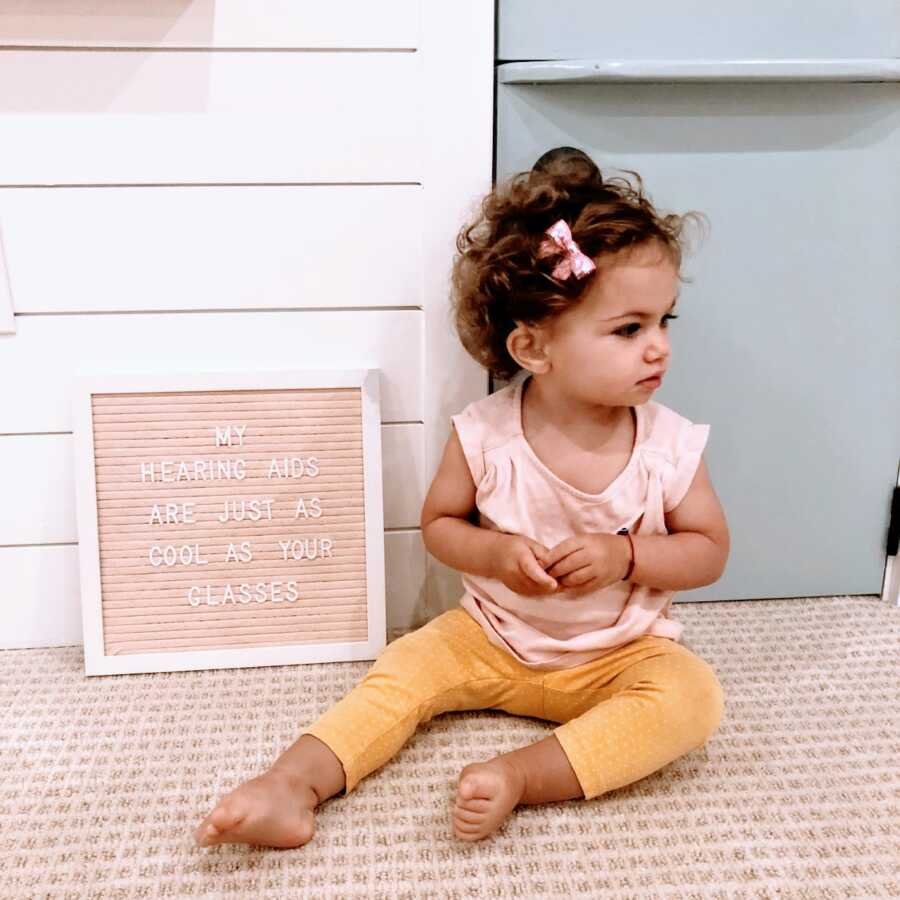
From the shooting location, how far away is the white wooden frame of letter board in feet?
3.41

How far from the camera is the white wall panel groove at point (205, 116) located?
0.97m

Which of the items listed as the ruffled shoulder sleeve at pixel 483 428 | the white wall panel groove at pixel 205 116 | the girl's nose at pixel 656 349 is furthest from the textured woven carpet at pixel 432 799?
the white wall panel groove at pixel 205 116

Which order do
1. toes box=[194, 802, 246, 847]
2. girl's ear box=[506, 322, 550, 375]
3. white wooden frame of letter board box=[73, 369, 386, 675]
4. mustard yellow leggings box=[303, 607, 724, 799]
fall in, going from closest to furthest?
toes box=[194, 802, 246, 847] → mustard yellow leggings box=[303, 607, 724, 799] → girl's ear box=[506, 322, 550, 375] → white wooden frame of letter board box=[73, 369, 386, 675]

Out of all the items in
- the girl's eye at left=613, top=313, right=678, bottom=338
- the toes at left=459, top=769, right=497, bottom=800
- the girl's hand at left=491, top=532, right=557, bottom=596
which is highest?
the girl's eye at left=613, top=313, right=678, bottom=338

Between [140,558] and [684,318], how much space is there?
26.9 inches

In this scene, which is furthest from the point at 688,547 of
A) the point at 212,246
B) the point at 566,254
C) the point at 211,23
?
the point at 211,23

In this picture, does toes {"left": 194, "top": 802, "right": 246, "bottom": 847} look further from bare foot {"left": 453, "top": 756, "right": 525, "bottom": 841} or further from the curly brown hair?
the curly brown hair

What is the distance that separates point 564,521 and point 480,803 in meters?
0.31

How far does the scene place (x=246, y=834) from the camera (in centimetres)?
74

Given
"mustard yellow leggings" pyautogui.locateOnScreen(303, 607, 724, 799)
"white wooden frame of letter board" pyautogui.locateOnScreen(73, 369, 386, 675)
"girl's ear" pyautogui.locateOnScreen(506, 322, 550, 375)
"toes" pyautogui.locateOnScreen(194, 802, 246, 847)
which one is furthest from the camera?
"white wooden frame of letter board" pyautogui.locateOnScreen(73, 369, 386, 675)

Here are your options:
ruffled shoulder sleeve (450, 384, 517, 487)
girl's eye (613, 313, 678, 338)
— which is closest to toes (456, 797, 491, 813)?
ruffled shoulder sleeve (450, 384, 517, 487)

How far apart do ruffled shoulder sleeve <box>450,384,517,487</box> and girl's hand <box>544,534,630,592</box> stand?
0.13m

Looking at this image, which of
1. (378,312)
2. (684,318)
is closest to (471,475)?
(378,312)

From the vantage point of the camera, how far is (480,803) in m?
0.76
